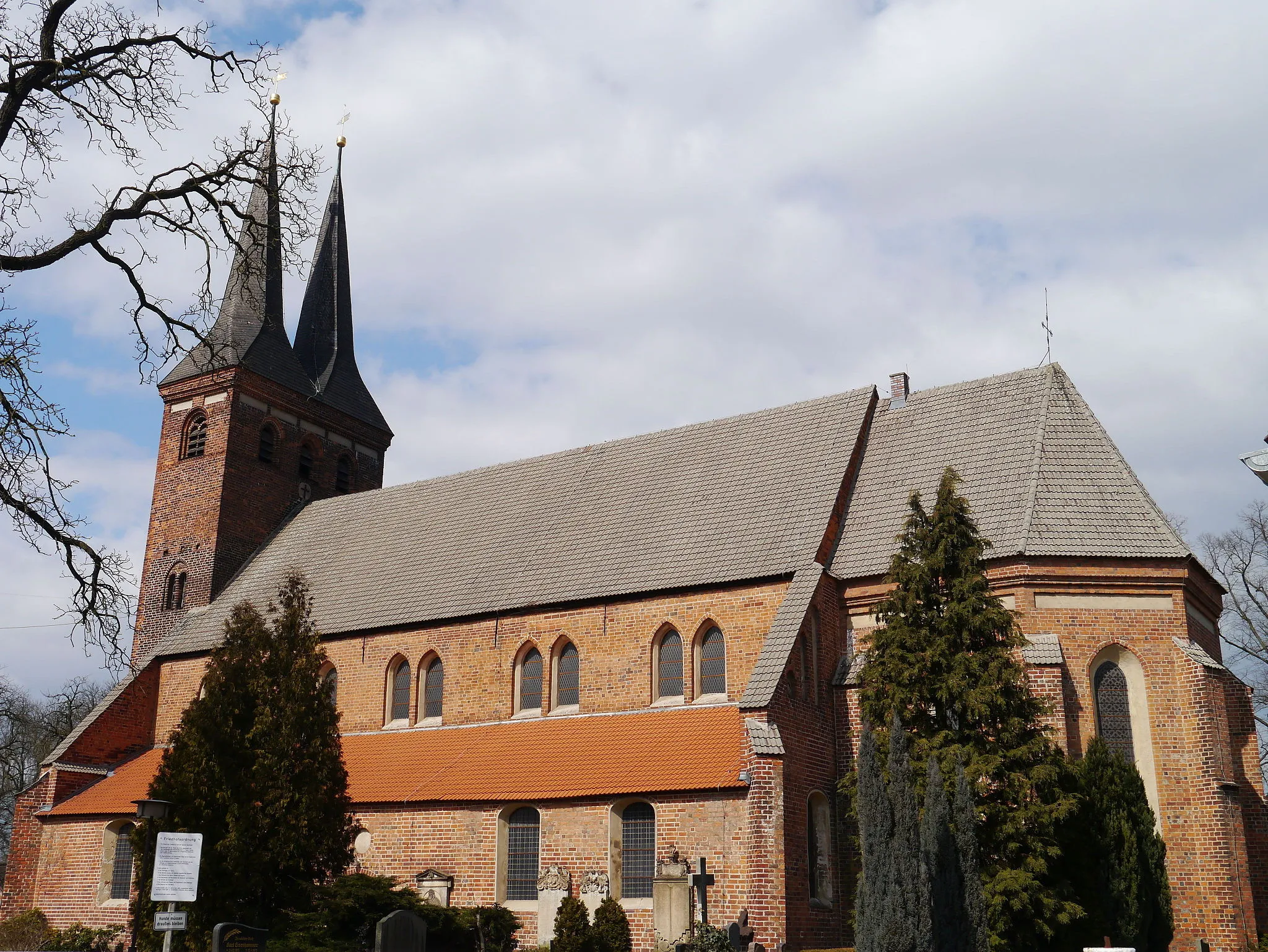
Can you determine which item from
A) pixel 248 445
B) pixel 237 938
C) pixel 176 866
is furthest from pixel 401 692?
pixel 237 938

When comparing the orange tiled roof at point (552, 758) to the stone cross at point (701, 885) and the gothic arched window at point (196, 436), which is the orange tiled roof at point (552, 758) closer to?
the stone cross at point (701, 885)

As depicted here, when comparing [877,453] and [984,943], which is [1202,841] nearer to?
[984,943]

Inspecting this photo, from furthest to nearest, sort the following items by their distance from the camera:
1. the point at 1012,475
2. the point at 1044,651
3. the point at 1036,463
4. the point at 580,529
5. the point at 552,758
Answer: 1. the point at 580,529
2. the point at 1012,475
3. the point at 1036,463
4. the point at 552,758
5. the point at 1044,651

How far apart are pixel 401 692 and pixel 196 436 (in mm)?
12571

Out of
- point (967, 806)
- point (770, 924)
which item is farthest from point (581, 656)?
point (967, 806)

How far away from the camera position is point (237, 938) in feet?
47.9

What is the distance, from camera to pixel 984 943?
49.5 ft

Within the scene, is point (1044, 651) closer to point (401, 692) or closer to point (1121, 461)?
point (1121, 461)

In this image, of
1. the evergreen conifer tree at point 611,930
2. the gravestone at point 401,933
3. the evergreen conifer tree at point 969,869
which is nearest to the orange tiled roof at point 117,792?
the gravestone at point 401,933

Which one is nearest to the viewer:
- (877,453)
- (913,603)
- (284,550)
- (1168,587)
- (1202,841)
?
(913,603)

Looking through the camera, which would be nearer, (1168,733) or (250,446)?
(1168,733)

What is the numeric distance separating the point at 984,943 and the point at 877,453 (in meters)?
12.4

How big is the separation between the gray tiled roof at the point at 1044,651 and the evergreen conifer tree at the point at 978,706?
156cm

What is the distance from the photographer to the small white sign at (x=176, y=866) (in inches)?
576
